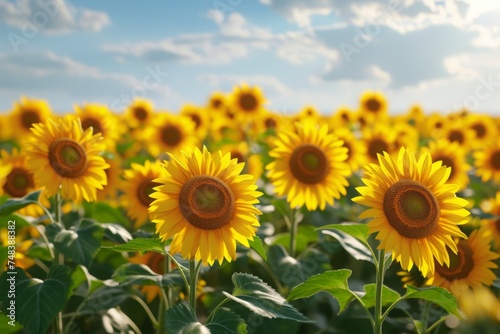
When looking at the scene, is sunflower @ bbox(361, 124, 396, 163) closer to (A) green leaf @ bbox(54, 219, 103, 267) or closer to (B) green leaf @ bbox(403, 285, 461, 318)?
(A) green leaf @ bbox(54, 219, 103, 267)

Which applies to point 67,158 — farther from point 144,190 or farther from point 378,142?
point 378,142

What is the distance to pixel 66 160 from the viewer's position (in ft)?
13.4

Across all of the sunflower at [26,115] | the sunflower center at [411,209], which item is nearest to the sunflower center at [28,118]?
the sunflower at [26,115]

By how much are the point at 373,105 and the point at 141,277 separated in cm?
900

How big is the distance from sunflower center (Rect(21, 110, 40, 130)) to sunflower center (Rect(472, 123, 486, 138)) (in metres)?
6.62

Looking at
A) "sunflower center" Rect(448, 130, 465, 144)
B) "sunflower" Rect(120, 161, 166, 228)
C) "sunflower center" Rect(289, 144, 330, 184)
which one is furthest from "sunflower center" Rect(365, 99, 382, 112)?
"sunflower" Rect(120, 161, 166, 228)

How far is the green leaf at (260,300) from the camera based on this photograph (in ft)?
9.32

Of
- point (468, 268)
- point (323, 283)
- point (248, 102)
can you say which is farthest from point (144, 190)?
Result: point (248, 102)

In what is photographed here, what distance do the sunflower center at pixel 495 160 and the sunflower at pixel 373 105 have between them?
149 inches

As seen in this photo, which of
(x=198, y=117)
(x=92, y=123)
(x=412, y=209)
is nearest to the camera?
(x=412, y=209)

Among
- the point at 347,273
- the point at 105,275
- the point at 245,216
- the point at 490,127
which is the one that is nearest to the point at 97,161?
the point at 105,275

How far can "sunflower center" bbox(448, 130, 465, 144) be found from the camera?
9.21m

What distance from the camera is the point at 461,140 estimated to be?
9.19 metres

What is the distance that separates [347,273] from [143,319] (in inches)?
84.3
